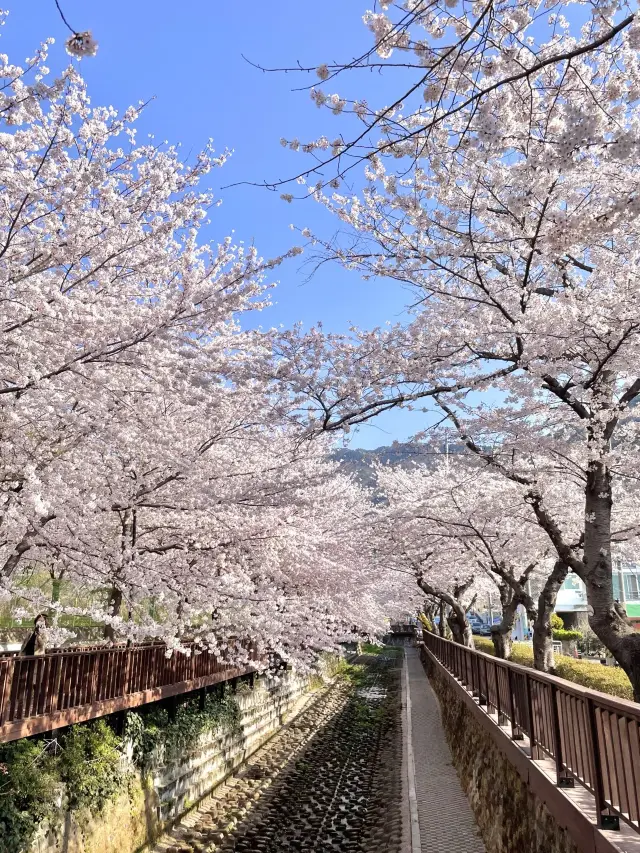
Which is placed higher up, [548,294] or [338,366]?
[548,294]

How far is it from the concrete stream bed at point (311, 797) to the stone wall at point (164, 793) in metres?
0.30

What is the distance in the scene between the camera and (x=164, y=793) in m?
10.3

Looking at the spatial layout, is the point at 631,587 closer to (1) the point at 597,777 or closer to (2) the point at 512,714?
(2) the point at 512,714

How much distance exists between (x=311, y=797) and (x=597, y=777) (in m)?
10.1

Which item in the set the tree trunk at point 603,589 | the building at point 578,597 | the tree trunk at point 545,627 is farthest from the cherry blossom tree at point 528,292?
the building at point 578,597

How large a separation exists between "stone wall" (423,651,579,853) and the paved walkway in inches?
7.8

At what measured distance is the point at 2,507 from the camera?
6957 millimetres

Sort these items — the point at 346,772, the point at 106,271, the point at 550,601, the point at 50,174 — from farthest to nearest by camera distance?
the point at 346,772 < the point at 550,601 < the point at 106,271 < the point at 50,174

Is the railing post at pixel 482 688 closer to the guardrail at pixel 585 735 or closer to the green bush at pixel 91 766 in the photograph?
the guardrail at pixel 585 735

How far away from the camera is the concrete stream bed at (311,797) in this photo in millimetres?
9852

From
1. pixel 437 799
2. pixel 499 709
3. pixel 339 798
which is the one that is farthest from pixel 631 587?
pixel 499 709

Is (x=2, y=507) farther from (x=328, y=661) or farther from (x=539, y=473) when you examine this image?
(x=328, y=661)

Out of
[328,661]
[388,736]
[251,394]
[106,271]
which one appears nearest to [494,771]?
[251,394]

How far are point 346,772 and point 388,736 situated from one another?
4629mm
